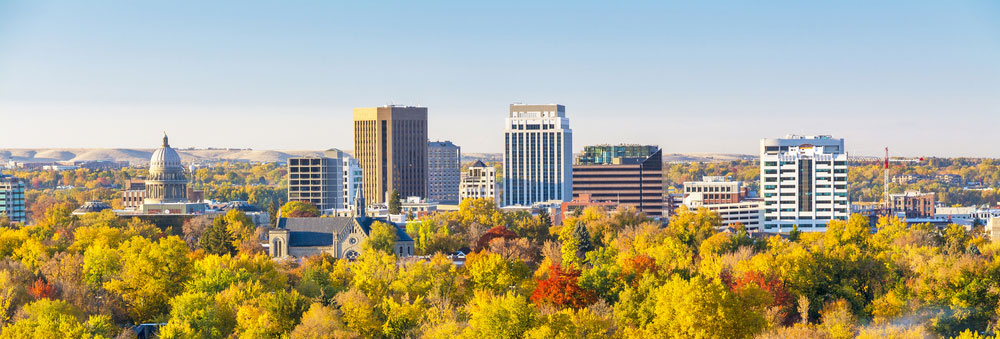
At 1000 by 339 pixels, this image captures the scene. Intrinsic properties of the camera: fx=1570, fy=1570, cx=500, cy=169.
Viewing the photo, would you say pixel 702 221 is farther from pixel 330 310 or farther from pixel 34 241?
pixel 330 310

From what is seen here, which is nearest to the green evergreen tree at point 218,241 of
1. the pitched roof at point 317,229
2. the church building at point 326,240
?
the church building at point 326,240

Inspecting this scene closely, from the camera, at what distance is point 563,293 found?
9475cm

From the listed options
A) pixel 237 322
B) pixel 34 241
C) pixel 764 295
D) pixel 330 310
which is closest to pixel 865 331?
pixel 764 295

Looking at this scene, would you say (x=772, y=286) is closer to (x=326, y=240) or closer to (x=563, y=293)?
(x=563, y=293)

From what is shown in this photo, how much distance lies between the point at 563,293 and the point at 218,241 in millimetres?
47579

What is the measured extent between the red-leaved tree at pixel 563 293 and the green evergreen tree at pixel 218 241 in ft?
143

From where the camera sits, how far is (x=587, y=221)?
17050 centimetres

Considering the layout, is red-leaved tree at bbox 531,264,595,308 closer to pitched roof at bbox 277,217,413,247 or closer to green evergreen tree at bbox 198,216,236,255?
green evergreen tree at bbox 198,216,236,255

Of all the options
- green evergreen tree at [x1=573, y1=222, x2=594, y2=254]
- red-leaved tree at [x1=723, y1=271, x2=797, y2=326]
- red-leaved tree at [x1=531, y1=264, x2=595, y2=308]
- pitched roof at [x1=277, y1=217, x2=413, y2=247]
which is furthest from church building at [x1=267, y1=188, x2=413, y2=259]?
red-leaved tree at [x1=723, y1=271, x2=797, y2=326]

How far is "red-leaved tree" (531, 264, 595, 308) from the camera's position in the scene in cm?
9400

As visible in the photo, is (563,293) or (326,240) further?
(326,240)

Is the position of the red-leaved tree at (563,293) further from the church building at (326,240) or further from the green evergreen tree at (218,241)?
the church building at (326,240)

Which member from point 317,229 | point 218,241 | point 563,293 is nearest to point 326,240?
point 317,229

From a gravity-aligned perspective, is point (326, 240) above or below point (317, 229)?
below
